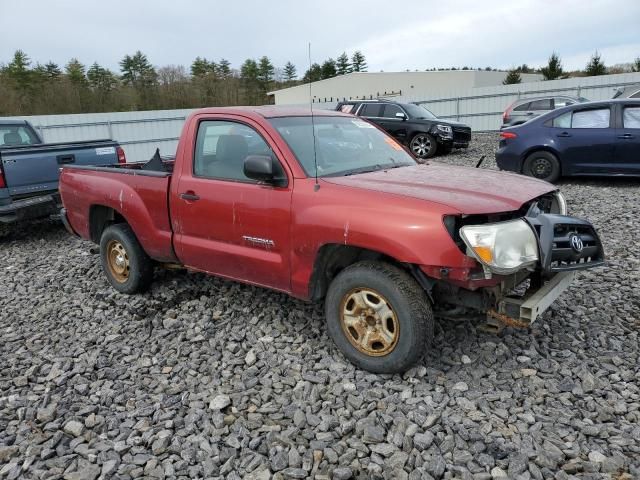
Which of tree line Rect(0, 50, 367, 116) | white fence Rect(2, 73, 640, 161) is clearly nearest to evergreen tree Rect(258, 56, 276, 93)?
tree line Rect(0, 50, 367, 116)

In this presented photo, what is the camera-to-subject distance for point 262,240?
3.87m

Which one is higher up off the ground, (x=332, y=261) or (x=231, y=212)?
(x=231, y=212)

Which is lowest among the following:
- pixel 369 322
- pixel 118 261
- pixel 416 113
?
pixel 369 322

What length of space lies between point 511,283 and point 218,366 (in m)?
2.10

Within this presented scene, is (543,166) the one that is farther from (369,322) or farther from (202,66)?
(202,66)

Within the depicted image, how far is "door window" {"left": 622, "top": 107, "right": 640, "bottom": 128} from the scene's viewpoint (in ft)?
29.7

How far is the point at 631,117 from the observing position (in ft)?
29.9

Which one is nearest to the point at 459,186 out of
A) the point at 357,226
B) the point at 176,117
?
the point at 357,226

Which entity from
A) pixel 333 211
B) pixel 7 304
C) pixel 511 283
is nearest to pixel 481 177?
pixel 511 283

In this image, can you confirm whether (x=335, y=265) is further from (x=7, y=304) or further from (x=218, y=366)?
(x=7, y=304)

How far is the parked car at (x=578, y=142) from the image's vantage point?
914 cm

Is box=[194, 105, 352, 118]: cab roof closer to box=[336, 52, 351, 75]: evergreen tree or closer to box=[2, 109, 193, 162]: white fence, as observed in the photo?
box=[2, 109, 193, 162]: white fence

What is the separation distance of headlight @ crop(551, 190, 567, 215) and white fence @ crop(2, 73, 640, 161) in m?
15.6

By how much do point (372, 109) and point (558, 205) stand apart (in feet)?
40.7
